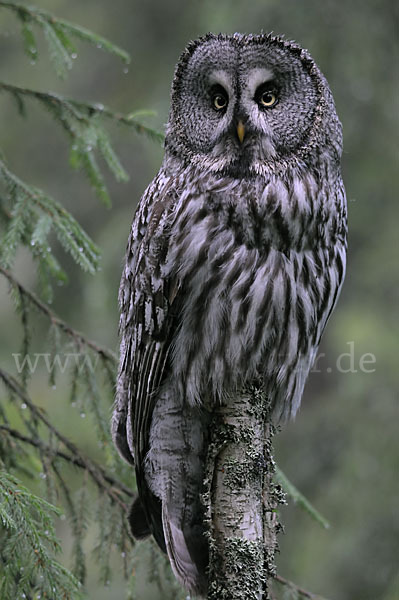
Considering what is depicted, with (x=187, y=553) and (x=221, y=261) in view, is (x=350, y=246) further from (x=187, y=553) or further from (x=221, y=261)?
(x=187, y=553)

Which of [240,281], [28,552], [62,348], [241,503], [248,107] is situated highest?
[248,107]

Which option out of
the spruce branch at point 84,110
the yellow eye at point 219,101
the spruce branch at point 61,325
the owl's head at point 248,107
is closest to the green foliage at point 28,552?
the spruce branch at point 61,325

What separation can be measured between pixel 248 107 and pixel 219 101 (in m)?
0.18

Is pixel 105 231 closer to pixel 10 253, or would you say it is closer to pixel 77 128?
pixel 77 128

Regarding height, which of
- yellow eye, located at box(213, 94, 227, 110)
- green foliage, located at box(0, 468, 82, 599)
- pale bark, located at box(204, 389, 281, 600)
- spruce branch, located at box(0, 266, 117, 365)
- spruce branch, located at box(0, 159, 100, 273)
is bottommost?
green foliage, located at box(0, 468, 82, 599)

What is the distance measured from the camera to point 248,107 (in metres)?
3.04

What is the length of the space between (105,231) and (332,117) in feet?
13.3

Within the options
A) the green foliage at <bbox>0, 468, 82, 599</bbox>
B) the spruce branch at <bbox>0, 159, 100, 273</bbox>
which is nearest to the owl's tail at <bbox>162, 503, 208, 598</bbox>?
the green foliage at <bbox>0, 468, 82, 599</bbox>

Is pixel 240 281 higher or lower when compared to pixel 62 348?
higher

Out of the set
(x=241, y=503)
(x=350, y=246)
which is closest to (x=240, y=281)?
(x=241, y=503)

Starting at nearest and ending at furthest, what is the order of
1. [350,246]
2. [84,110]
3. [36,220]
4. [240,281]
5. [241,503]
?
[241,503] < [240,281] < [36,220] < [84,110] < [350,246]

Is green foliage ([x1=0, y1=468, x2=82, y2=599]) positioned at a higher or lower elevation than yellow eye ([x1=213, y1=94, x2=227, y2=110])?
lower

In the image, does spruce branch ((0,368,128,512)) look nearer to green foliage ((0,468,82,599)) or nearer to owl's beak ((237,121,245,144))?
green foliage ((0,468,82,599))

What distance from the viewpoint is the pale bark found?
8.91ft
